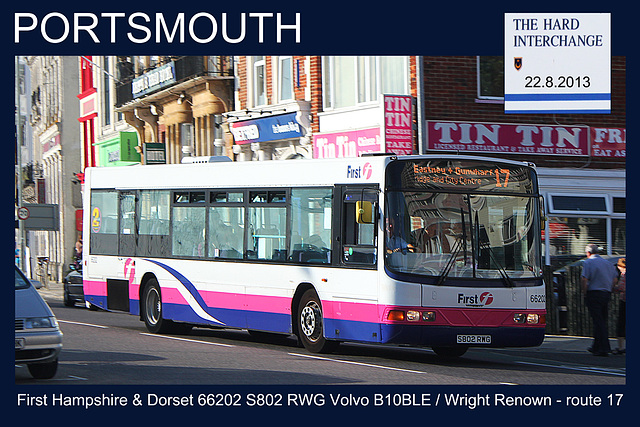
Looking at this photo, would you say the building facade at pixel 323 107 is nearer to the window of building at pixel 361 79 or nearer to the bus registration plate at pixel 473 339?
the window of building at pixel 361 79

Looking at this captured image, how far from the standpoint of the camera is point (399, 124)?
979 inches

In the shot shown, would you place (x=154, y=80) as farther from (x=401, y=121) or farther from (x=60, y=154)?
(x=401, y=121)

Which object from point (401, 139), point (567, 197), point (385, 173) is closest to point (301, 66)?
point (401, 139)

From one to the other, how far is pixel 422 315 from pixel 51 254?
4294 centimetres

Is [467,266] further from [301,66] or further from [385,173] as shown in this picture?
[301,66]

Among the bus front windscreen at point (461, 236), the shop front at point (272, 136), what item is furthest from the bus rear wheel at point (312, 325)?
the shop front at point (272, 136)

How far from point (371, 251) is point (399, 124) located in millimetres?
10035

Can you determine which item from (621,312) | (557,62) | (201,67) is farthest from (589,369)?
(201,67)

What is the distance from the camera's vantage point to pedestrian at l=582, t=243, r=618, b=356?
17500 mm

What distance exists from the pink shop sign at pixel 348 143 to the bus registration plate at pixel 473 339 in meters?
9.91

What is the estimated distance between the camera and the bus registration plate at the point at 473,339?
15.0m

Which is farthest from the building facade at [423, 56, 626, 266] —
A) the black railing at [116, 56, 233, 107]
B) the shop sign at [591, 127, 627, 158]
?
the black railing at [116, 56, 233, 107]

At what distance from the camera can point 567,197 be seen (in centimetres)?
2536

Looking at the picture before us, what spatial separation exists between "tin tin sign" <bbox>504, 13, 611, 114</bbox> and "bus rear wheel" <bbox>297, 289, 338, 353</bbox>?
421 cm
